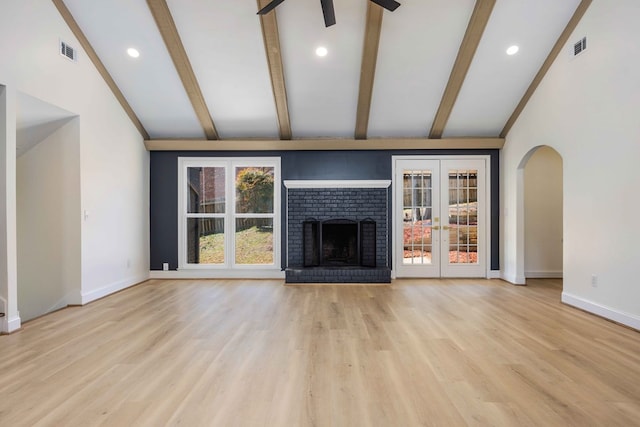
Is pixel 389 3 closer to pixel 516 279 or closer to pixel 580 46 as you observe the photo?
pixel 580 46

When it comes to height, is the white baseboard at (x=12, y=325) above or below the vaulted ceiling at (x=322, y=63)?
below

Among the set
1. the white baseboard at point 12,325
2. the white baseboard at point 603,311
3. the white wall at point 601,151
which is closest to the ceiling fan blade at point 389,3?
the white wall at point 601,151

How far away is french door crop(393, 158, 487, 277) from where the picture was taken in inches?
242

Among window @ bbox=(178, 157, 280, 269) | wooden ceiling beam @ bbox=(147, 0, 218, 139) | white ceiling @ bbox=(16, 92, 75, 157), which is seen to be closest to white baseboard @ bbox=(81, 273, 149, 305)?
window @ bbox=(178, 157, 280, 269)

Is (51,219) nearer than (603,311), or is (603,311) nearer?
(603,311)

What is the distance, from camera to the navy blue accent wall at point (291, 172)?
20.1 ft

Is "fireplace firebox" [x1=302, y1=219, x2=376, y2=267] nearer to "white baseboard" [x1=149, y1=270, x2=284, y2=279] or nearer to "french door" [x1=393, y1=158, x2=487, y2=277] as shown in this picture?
"french door" [x1=393, y1=158, x2=487, y2=277]

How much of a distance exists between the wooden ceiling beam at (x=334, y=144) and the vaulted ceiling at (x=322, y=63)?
125 millimetres

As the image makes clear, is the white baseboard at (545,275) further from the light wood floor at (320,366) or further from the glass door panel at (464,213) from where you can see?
the light wood floor at (320,366)

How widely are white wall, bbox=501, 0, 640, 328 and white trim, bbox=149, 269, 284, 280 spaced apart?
4486 millimetres

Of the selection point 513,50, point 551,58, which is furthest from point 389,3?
point 551,58

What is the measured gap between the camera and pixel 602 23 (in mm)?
3752

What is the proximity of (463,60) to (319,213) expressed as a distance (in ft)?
10.6

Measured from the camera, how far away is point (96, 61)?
4.58 metres
